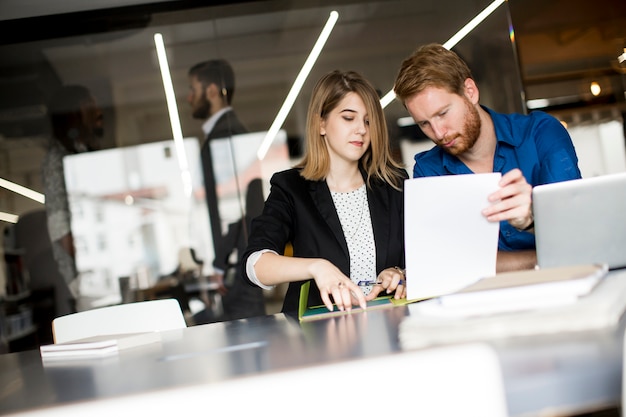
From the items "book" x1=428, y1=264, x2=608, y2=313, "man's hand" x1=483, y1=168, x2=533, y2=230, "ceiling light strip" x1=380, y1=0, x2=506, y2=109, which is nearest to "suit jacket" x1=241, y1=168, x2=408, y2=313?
"man's hand" x1=483, y1=168, x2=533, y2=230

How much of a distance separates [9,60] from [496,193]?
429 centimetres

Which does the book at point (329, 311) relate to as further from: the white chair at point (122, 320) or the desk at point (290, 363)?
the white chair at point (122, 320)

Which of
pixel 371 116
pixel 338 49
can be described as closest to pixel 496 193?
pixel 371 116

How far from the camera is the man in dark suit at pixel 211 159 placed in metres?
4.78

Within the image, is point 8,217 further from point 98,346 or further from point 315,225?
point 98,346

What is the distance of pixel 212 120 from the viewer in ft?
15.9

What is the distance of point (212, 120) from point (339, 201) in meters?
2.51

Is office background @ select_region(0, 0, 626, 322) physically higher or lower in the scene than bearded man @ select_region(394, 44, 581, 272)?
higher

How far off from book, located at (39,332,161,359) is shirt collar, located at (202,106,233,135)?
3.28 m

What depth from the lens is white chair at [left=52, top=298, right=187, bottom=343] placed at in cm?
224

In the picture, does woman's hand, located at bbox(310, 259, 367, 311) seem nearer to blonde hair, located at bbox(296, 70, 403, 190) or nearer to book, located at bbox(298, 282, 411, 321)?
book, located at bbox(298, 282, 411, 321)

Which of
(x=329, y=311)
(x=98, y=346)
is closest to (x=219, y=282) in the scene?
(x=329, y=311)

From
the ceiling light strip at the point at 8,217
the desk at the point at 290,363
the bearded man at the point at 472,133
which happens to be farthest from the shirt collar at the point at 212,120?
the desk at the point at 290,363

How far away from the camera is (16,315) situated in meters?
4.80
